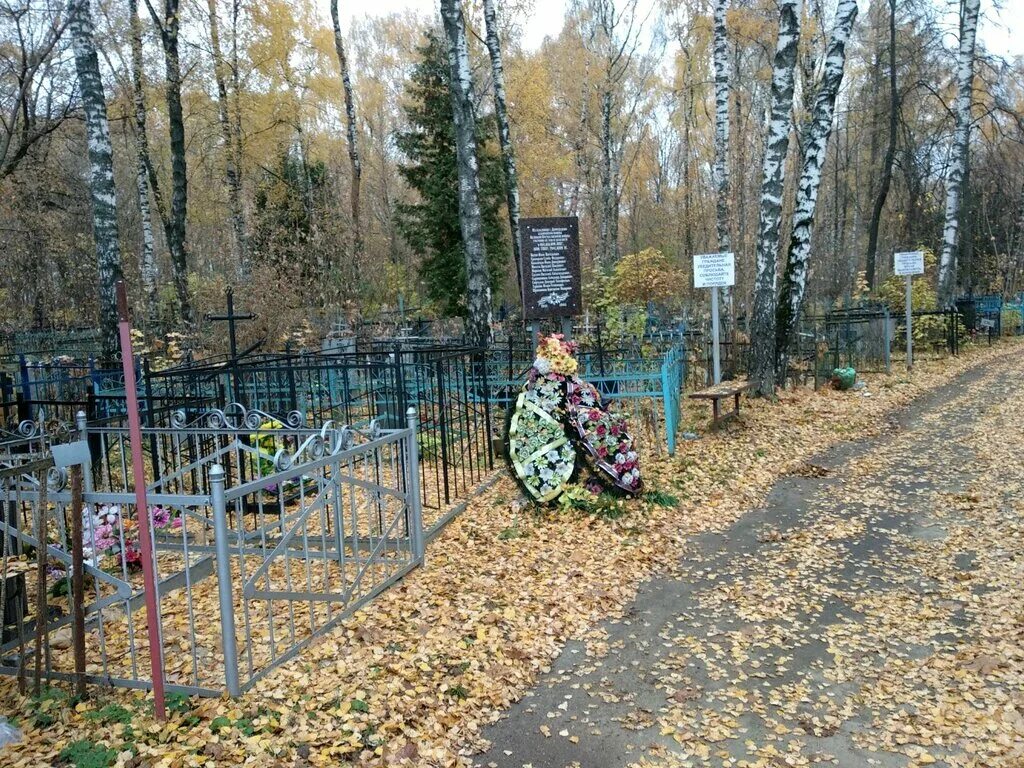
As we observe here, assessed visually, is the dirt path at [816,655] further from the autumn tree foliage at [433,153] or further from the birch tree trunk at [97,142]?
the birch tree trunk at [97,142]

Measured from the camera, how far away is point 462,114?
1164cm

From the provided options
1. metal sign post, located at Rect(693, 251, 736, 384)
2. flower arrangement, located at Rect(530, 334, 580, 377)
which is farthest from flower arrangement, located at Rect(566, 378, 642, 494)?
metal sign post, located at Rect(693, 251, 736, 384)

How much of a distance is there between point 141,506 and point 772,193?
1181cm

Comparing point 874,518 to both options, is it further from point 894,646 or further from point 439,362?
point 439,362

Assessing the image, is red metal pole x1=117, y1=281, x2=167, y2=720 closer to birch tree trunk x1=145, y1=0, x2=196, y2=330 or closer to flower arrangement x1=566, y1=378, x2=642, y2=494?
flower arrangement x1=566, y1=378, x2=642, y2=494

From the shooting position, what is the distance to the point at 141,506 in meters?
3.15

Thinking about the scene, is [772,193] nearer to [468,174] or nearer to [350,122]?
[468,174]

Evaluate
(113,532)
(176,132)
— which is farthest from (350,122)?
(113,532)

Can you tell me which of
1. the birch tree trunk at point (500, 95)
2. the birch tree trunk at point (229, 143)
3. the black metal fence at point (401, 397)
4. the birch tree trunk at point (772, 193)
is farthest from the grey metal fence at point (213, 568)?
the birch tree trunk at point (229, 143)

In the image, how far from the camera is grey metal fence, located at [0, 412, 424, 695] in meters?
3.63

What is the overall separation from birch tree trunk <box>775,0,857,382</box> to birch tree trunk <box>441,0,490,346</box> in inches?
223

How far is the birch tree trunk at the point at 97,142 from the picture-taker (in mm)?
11281

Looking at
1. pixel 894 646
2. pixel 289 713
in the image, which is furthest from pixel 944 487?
pixel 289 713

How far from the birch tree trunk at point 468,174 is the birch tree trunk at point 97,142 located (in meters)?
5.51
